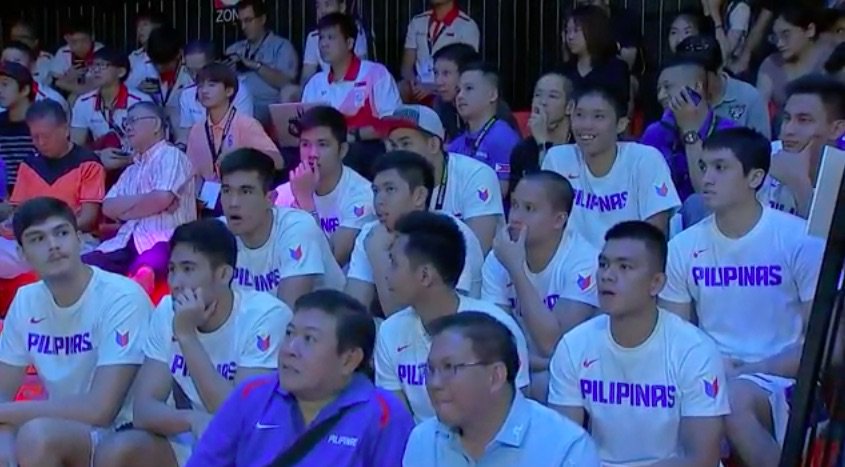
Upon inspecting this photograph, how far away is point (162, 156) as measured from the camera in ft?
26.8

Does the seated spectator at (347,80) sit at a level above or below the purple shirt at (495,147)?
above

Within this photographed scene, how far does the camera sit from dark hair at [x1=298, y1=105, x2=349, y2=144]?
23.7 feet

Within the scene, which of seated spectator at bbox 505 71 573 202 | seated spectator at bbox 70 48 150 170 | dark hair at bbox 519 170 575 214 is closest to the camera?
dark hair at bbox 519 170 575 214

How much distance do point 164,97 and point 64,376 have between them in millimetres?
5156

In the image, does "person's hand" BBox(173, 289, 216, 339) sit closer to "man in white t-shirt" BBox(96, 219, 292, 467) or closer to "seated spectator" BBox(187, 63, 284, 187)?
"man in white t-shirt" BBox(96, 219, 292, 467)

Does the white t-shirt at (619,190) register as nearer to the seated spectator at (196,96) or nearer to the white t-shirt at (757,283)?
the white t-shirt at (757,283)

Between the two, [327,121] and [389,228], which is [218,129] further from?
[389,228]

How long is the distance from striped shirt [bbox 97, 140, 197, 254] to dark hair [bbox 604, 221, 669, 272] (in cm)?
370

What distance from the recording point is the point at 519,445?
12.5ft

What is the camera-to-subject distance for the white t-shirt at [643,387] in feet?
15.4

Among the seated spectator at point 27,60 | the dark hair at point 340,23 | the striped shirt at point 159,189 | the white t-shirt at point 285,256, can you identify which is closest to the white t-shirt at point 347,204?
the white t-shirt at point 285,256

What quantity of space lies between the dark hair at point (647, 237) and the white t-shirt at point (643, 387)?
0.21 metres

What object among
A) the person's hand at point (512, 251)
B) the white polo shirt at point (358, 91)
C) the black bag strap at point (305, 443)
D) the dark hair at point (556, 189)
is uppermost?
the white polo shirt at point (358, 91)

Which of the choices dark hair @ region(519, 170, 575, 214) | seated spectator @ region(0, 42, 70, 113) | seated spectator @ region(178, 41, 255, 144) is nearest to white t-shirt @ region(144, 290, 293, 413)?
dark hair @ region(519, 170, 575, 214)
